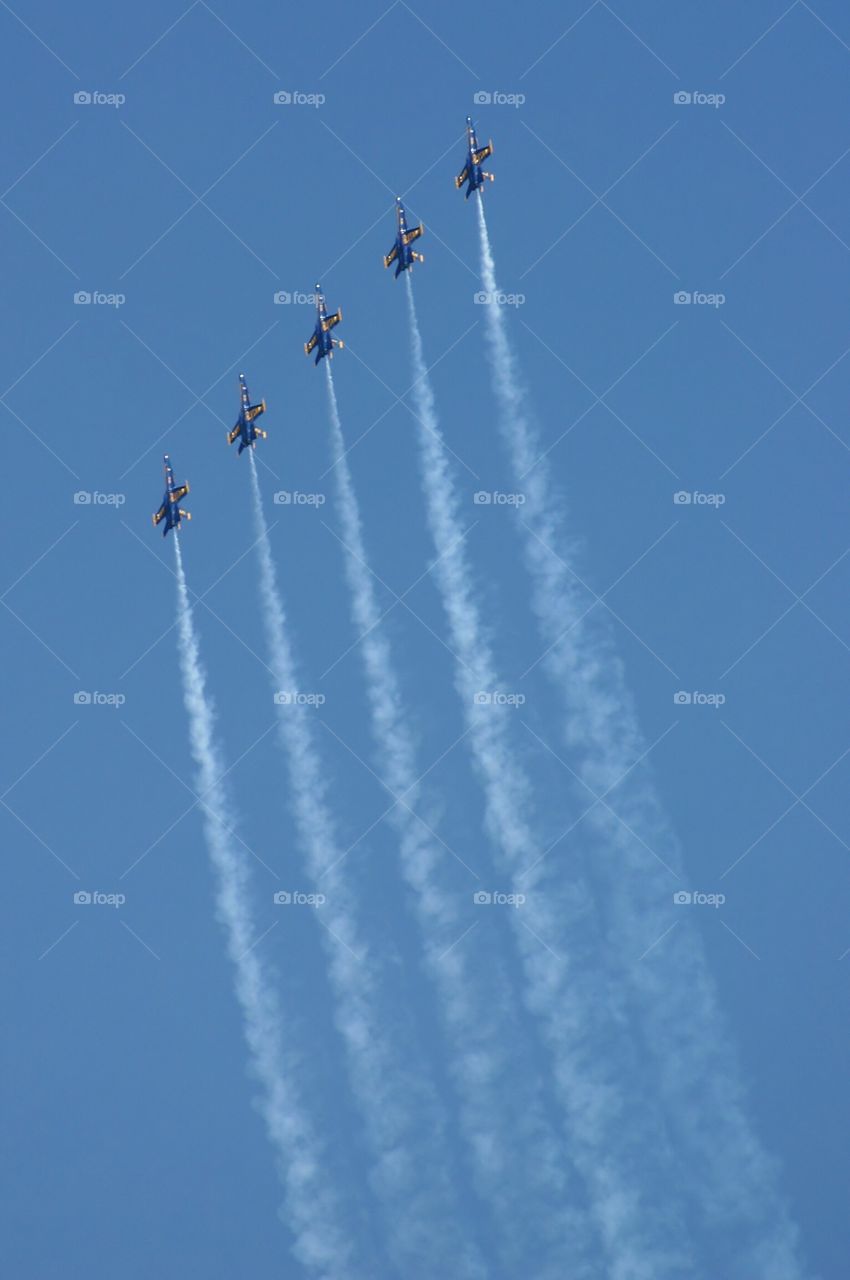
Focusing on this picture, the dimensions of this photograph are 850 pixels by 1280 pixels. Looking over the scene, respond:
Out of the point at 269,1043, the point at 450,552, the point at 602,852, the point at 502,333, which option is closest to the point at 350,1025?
the point at 269,1043

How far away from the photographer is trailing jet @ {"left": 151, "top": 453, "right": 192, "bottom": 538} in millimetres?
97125

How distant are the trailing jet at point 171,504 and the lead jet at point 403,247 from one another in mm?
10615

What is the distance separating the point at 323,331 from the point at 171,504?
813 centimetres

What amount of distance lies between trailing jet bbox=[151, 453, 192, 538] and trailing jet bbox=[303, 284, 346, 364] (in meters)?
6.62

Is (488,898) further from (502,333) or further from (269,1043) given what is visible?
(502,333)

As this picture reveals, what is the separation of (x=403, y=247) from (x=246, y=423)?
8305 millimetres

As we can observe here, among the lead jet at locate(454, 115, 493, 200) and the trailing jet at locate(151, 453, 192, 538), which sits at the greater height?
the lead jet at locate(454, 115, 493, 200)

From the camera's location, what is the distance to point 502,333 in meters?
96.8

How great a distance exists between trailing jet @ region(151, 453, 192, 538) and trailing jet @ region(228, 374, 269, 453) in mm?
2481

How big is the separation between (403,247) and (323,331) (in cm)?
408

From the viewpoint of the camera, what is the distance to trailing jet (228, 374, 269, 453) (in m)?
97.3

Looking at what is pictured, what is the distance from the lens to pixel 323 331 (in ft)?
318

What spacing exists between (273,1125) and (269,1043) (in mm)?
2763

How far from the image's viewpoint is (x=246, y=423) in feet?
319
